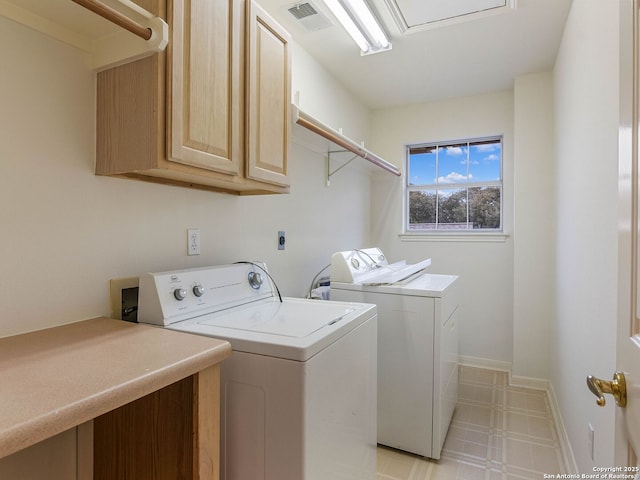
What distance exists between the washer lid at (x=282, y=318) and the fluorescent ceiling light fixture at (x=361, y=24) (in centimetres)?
153

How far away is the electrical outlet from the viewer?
1597 mm

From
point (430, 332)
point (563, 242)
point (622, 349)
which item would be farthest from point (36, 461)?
point (563, 242)

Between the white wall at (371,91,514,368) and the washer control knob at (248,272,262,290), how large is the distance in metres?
2.15

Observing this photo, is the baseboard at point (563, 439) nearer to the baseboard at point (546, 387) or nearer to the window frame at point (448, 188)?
the baseboard at point (546, 387)

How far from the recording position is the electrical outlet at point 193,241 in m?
1.60

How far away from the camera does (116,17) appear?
943mm

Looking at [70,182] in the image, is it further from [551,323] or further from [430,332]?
[551,323]

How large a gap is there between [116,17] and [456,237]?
3.11 m

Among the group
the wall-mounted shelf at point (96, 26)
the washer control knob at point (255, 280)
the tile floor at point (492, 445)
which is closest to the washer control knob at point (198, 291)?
the washer control knob at point (255, 280)

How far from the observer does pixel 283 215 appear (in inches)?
88.4

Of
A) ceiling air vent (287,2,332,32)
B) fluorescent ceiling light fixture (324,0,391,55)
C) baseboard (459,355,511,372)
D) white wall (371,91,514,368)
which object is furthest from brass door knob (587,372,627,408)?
baseboard (459,355,511,372)

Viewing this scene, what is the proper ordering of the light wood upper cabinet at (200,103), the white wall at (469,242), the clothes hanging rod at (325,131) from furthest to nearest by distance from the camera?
1. the white wall at (469,242)
2. the clothes hanging rod at (325,131)
3. the light wood upper cabinet at (200,103)

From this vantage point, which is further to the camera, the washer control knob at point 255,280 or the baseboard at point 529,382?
the baseboard at point 529,382

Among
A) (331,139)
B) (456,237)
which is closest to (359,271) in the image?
(331,139)
